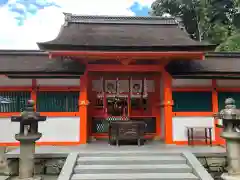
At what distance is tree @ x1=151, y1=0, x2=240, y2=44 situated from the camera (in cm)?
2189

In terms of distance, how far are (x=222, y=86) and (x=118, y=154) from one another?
162 inches

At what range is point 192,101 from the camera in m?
7.23

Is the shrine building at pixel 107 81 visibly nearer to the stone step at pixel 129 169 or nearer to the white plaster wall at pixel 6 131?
the white plaster wall at pixel 6 131

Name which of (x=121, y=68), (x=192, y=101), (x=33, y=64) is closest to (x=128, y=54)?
(x=121, y=68)

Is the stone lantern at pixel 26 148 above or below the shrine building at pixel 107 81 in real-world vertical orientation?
below

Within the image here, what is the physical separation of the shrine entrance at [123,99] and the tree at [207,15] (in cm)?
1502

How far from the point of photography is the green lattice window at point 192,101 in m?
7.18

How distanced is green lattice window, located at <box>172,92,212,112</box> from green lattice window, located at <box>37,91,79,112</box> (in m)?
3.07

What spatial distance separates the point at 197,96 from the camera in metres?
7.29

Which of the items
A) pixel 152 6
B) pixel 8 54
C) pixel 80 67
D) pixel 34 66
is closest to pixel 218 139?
pixel 80 67

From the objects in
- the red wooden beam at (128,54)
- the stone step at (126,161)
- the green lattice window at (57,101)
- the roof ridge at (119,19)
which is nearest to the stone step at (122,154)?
the stone step at (126,161)

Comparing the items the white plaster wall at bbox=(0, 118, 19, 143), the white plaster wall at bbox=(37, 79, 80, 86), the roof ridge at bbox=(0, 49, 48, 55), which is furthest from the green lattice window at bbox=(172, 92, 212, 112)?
the white plaster wall at bbox=(0, 118, 19, 143)

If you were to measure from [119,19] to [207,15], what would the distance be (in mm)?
17577

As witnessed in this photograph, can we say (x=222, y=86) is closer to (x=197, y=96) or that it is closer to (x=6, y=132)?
(x=197, y=96)
